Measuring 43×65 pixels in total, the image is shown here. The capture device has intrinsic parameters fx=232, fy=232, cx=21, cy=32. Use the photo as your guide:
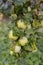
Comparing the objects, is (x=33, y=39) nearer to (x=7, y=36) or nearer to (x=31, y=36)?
(x=31, y=36)

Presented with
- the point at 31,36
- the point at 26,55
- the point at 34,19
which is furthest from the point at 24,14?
the point at 26,55

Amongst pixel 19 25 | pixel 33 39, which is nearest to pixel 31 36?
pixel 33 39

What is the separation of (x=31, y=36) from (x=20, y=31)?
103 millimetres

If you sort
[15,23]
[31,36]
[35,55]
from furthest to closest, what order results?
[15,23] → [31,36] → [35,55]

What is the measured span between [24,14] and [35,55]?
0.46 meters

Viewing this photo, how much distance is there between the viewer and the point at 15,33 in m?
1.82

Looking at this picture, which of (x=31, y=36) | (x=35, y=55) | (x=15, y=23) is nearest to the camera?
(x=35, y=55)

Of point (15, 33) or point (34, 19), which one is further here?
point (34, 19)

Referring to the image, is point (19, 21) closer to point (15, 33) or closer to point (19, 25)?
point (19, 25)

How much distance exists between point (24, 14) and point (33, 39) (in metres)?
0.31

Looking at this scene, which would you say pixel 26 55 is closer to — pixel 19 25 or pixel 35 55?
pixel 35 55

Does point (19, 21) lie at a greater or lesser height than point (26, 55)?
greater

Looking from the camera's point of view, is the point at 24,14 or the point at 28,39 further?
the point at 24,14

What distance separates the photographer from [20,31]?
6.17ft
